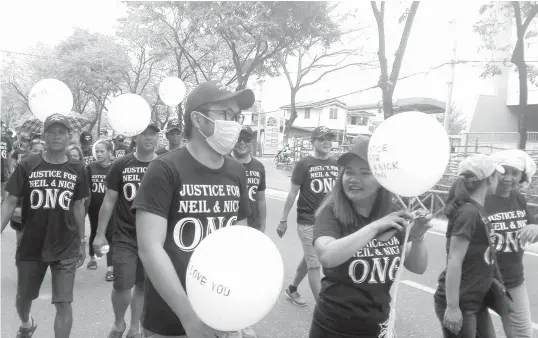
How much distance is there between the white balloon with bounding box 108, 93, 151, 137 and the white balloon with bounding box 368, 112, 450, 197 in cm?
370

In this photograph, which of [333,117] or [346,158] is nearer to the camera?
[346,158]

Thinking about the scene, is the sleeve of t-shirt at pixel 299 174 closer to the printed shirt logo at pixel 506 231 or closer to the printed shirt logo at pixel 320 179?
the printed shirt logo at pixel 320 179

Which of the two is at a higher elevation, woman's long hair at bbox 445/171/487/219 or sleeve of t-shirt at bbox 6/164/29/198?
woman's long hair at bbox 445/171/487/219

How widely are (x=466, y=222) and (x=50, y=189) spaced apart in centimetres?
298

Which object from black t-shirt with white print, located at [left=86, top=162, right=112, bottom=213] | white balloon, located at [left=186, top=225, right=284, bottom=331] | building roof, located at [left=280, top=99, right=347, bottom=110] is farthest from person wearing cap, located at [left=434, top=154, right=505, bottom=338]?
building roof, located at [left=280, top=99, right=347, bottom=110]

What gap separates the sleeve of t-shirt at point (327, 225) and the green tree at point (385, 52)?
29.6ft

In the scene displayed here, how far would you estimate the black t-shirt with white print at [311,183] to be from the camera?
5.21m

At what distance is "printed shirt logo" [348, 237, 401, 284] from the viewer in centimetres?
234

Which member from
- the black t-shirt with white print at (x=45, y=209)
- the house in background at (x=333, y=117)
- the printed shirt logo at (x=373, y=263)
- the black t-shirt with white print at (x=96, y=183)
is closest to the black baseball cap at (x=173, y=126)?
the black t-shirt with white print at (x=96, y=183)

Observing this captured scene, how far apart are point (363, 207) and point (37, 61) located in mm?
31285

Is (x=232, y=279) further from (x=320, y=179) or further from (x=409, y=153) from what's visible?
(x=320, y=179)

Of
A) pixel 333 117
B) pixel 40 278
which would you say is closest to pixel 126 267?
pixel 40 278

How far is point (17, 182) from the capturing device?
3662 mm

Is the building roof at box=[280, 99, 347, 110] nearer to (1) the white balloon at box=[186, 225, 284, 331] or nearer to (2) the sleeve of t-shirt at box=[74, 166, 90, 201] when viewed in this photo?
(2) the sleeve of t-shirt at box=[74, 166, 90, 201]
